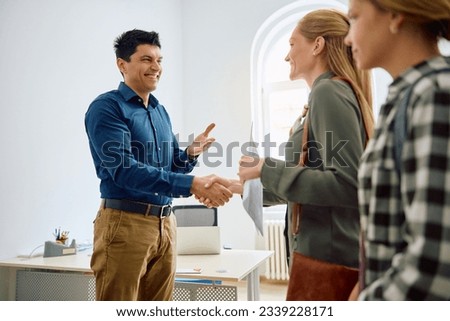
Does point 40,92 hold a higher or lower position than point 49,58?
lower

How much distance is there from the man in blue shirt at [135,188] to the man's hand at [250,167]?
1.97ft

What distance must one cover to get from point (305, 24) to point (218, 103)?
3.66 metres

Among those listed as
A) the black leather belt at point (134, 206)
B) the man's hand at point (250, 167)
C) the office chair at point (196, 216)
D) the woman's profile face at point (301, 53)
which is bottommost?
the office chair at point (196, 216)

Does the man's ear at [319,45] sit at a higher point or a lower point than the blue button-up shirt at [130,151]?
higher

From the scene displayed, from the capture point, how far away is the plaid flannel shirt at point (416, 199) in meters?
0.48

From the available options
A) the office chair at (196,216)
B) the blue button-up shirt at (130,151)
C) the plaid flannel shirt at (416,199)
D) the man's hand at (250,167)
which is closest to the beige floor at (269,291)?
the office chair at (196,216)

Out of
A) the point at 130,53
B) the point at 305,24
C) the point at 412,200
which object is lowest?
the point at 412,200

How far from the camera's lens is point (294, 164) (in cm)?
105

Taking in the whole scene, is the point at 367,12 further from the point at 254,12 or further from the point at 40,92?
the point at 254,12

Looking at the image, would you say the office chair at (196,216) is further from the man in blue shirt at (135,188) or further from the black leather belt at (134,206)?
the black leather belt at (134,206)

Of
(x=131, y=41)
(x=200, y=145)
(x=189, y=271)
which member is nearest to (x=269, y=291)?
(x=189, y=271)
